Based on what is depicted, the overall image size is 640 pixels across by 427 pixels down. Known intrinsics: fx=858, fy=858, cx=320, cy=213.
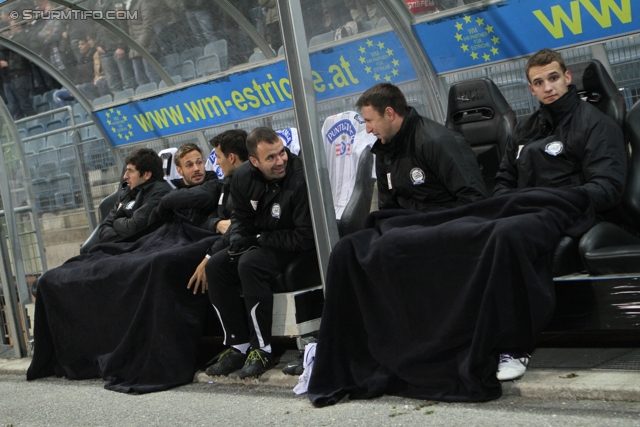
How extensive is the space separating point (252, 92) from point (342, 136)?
1.57 m

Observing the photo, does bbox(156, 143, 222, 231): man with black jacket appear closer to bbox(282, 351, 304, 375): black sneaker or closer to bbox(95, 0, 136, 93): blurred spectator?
bbox(282, 351, 304, 375): black sneaker

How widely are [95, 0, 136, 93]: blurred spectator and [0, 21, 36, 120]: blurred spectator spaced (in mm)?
814

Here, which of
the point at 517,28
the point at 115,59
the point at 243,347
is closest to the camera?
the point at 243,347

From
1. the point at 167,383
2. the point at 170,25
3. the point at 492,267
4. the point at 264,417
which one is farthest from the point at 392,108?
the point at 170,25

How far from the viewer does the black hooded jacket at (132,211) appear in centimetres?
675

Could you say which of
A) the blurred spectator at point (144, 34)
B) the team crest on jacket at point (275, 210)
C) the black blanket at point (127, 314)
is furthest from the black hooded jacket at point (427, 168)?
the blurred spectator at point (144, 34)

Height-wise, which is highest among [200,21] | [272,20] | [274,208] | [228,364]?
[200,21]

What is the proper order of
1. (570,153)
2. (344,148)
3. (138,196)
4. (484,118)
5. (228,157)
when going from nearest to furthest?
1. (570,153)
2. (484,118)
3. (228,157)
4. (344,148)
5. (138,196)

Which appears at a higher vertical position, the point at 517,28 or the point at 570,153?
the point at 517,28

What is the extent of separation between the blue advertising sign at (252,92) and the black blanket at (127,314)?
1.47 meters

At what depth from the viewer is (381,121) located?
15.9 feet

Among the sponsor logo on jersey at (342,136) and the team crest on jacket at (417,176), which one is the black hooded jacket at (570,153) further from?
the sponsor logo on jersey at (342,136)

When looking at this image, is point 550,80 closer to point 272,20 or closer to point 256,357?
point 256,357

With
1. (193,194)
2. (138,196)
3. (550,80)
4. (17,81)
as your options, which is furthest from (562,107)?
(17,81)
